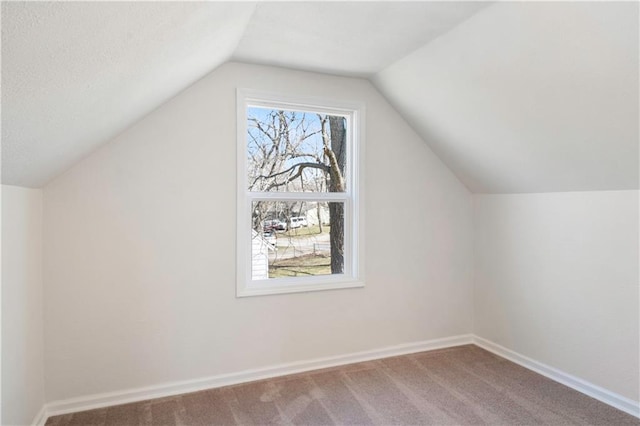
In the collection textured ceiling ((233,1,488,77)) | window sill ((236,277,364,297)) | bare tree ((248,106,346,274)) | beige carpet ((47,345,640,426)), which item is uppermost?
textured ceiling ((233,1,488,77))

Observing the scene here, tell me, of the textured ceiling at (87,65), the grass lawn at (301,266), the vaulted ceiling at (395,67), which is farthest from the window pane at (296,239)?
the textured ceiling at (87,65)

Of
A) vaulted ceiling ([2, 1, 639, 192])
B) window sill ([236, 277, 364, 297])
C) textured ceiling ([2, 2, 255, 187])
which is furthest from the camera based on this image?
window sill ([236, 277, 364, 297])

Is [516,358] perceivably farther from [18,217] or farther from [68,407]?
[18,217]

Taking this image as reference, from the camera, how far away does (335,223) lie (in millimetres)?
3312

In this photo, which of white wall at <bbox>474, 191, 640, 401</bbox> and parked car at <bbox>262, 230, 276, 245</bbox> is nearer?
white wall at <bbox>474, 191, 640, 401</bbox>

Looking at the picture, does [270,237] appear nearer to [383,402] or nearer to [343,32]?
[383,402]

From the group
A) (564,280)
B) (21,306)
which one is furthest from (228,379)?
(564,280)

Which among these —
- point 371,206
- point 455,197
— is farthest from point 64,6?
point 455,197

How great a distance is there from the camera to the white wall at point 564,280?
8.14 ft

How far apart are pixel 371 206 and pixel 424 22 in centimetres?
148

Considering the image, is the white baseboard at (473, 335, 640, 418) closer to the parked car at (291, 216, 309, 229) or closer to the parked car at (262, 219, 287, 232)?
the parked car at (291, 216, 309, 229)

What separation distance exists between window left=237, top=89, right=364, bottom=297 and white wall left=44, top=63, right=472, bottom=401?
0.09 metres

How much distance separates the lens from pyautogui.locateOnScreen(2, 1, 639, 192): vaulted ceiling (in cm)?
112

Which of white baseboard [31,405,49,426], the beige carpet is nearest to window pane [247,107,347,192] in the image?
the beige carpet
